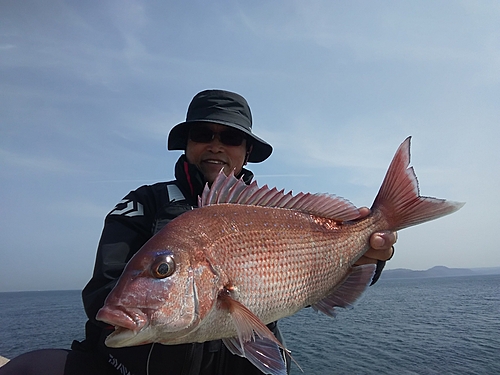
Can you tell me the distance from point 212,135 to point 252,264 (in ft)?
6.80

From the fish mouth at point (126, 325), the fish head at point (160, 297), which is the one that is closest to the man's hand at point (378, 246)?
the fish head at point (160, 297)

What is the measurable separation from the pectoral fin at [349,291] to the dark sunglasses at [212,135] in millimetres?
1960

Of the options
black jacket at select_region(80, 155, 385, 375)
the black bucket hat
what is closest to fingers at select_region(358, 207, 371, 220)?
black jacket at select_region(80, 155, 385, 375)

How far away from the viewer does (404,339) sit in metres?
26.0

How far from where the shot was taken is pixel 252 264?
214cm

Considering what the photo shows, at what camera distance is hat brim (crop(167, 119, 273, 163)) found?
3.77 metres

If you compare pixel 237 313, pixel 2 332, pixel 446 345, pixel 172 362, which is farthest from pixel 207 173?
pixel 2 332

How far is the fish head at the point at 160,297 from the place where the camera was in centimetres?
170

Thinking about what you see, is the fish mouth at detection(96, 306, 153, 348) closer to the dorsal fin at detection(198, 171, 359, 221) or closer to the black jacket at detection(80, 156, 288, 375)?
the dorsal fin at detection(198, 171, 359, 221)

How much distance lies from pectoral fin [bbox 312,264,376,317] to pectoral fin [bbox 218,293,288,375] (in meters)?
0.59

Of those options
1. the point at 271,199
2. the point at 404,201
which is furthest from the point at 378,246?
the point at 271,199

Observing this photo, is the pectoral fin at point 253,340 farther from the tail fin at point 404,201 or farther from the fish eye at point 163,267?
the tail fin at point 404,201

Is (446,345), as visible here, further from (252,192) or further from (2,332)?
(2,332)

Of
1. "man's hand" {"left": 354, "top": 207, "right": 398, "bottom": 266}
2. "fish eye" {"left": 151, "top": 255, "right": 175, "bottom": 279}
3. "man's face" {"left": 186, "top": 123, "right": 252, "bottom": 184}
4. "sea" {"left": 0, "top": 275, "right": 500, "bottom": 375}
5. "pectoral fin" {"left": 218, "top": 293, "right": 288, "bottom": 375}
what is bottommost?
"sea" {"left": 0, "top": 275, "right": 500, "bottom": 375}
